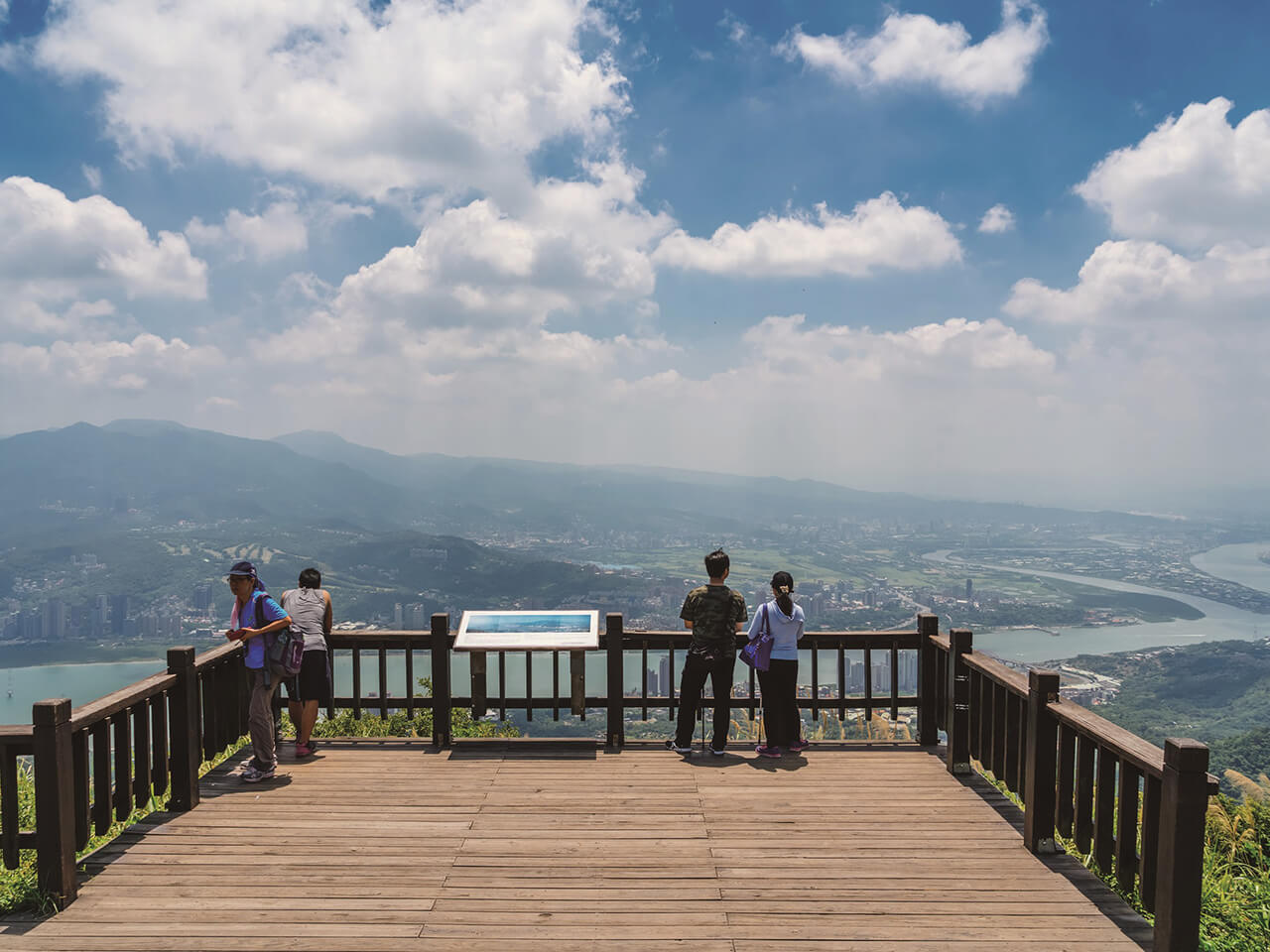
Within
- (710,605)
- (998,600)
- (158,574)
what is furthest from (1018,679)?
(158,574)

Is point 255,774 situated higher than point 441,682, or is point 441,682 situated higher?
point 441,682

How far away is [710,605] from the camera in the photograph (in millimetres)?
6730

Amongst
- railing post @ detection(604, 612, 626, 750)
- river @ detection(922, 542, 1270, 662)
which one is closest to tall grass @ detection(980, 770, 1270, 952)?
railing post @ detection(604, 612, 626, 750)

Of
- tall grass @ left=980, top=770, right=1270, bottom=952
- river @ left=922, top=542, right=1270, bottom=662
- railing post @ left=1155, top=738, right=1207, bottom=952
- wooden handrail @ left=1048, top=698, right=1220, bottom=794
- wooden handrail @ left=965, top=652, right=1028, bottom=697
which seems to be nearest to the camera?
railing post @ left=1155, top=738, right=1207, bottom=952

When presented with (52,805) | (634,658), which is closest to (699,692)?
(52,805)

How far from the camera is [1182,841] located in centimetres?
350

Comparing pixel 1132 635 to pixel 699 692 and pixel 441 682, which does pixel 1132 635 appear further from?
pixel 441 682

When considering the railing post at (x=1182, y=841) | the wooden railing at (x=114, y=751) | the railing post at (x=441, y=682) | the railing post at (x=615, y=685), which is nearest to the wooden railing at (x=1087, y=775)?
the railing post at (x=1182, y=841)

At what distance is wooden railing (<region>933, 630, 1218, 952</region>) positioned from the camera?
3.51m

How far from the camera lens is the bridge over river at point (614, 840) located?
380 centimetres

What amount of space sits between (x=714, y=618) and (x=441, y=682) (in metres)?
2.62

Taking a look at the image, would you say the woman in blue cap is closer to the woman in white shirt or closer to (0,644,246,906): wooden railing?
(0,644,246,906): wooden railing

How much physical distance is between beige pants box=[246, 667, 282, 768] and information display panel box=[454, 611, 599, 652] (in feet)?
5.21

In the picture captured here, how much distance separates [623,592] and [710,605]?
366 feet
